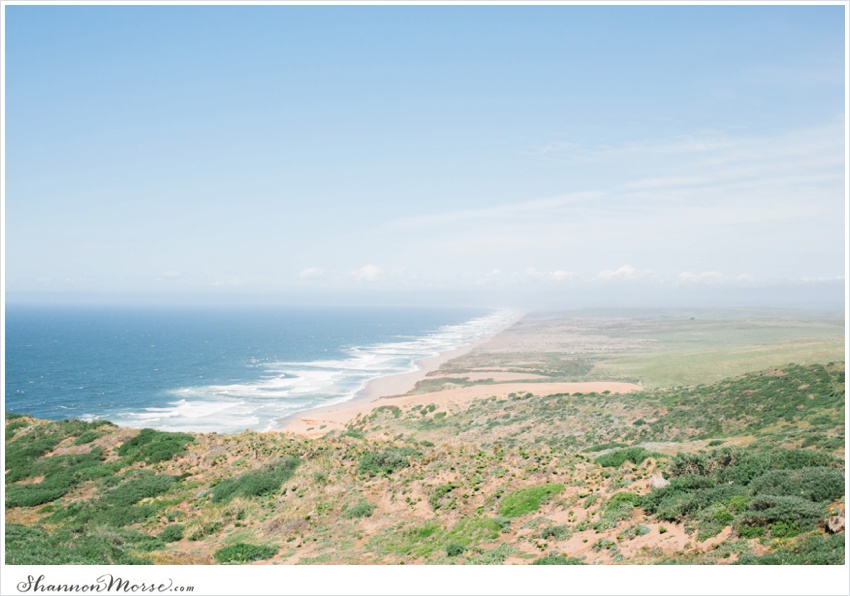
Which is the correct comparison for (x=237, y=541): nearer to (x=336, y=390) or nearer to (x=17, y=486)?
(x=17, y=486)

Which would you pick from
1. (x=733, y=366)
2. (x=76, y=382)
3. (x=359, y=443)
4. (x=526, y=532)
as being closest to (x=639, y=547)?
(x=526, y=532)

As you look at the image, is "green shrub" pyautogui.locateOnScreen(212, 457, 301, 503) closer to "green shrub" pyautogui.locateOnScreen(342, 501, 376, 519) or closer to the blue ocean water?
"green shrub" pyautogui.locateOnScreen(342, 501, 376, 519)

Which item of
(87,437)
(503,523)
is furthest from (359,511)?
(87,437)

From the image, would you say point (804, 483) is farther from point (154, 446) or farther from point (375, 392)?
point (375, 392)

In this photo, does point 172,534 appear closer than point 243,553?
No

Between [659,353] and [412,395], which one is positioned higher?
[412,395]
